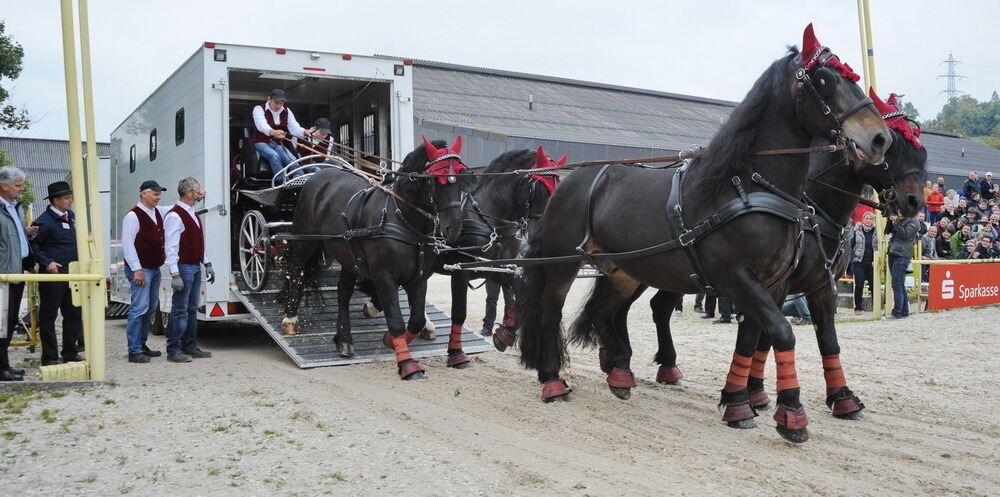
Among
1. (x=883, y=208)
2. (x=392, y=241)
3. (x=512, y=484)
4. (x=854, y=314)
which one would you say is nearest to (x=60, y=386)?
(x=392, y=241)

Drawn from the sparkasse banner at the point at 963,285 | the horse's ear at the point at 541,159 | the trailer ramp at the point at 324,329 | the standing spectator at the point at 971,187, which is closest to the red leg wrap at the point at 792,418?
the horse's ear at the point at 541,159

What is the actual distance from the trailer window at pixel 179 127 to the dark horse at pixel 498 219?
3.65m

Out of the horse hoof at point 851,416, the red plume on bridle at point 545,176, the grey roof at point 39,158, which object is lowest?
the horse hoof at point 851,416

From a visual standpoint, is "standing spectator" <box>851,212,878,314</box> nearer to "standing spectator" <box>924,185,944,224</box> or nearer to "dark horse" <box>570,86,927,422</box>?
"standing spectator" <box>924,185,944,224</box>

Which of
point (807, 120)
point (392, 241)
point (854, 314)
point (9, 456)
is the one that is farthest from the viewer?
point (854, 314)

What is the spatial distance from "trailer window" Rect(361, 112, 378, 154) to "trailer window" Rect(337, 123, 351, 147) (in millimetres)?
447

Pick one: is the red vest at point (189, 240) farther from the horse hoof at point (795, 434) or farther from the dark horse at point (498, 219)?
the horse hoof at point (795, 434)

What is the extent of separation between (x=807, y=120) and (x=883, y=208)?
1.33m

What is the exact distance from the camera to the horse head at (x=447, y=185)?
23.8ft

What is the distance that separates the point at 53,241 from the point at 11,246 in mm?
931

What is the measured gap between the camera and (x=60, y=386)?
21.7 feet

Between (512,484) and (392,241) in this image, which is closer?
(512,484)

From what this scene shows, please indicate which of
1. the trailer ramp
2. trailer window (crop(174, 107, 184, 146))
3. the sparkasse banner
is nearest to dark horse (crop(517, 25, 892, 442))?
the trailer ramp

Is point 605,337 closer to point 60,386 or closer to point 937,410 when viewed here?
point 937,410
